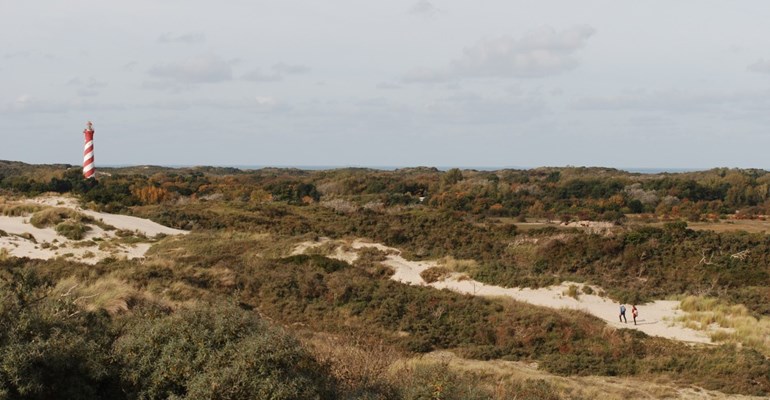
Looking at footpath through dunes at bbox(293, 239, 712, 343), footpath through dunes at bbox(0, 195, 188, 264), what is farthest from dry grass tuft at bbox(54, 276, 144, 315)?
footpath through dunes at bbox(293, 239, 712, 343)

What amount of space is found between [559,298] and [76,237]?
2073cm

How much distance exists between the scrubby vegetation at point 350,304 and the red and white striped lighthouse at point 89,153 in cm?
326

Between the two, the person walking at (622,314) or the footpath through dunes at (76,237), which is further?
the footpath through dunes at (76,237)

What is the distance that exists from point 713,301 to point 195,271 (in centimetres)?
1662

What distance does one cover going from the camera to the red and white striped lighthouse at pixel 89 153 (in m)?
49.8

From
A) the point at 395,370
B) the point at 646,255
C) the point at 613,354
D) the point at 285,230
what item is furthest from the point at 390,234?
the point at 395,370

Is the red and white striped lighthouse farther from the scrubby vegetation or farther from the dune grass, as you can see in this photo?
the dune grass

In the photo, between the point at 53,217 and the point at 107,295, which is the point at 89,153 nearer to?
the point at 53,217

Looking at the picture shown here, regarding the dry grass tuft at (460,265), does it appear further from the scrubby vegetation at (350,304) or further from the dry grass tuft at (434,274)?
the dry grass tuft at (434,274)

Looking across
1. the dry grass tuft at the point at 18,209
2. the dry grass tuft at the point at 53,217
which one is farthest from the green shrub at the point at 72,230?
the dry grass tuft at the point at 18,209

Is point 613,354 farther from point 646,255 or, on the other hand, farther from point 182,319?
point 646,255

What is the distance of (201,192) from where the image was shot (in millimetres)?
54844

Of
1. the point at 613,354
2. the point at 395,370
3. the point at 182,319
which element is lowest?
the point at 613,354

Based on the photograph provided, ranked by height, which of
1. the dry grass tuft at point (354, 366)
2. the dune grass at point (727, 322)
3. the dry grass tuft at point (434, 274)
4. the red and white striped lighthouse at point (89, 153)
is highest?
the red and white striped lighthouse at point (89, 153)
